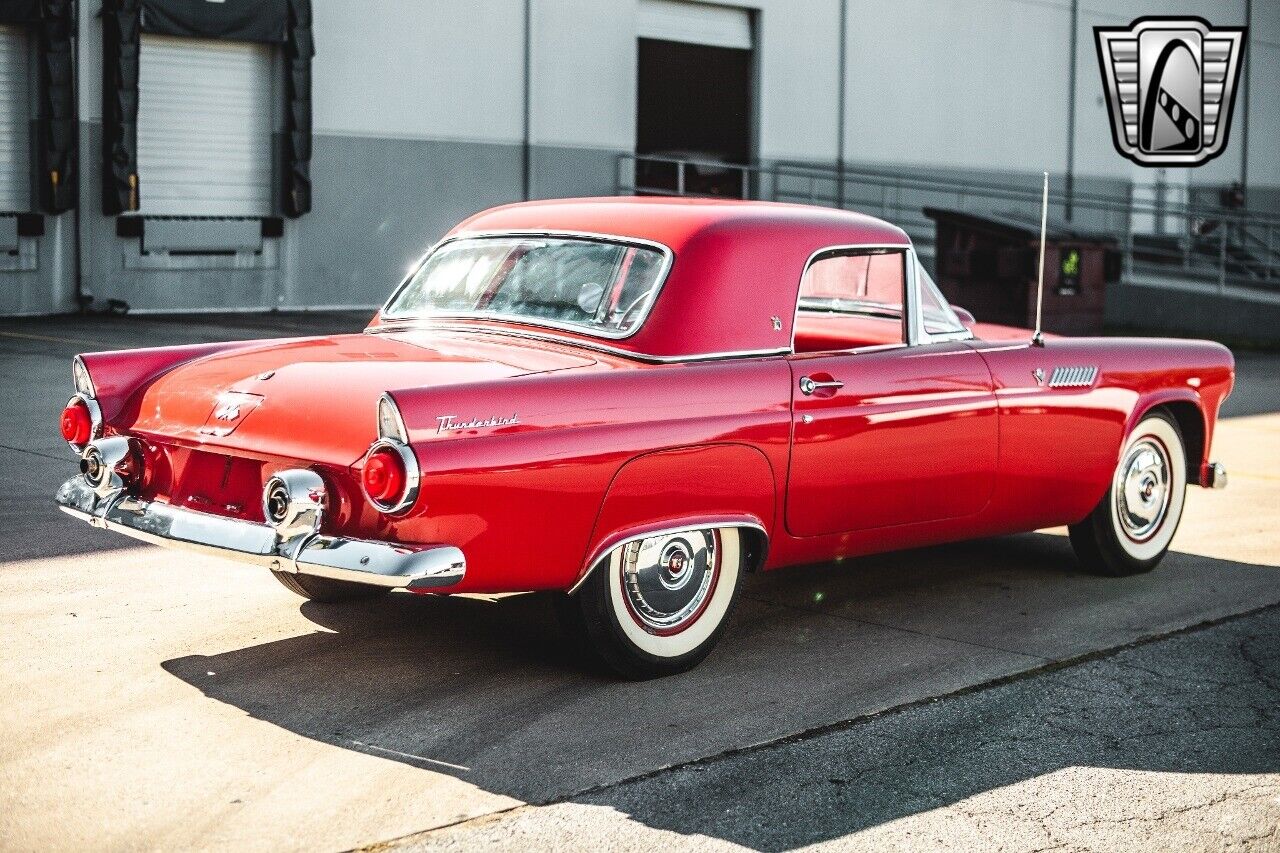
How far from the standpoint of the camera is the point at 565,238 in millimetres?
5641

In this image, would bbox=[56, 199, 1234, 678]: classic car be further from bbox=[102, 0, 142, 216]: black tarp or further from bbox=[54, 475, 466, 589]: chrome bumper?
bbox=[102, 0, 142, 216]: black tarp

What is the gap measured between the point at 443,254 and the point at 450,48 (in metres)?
16.2

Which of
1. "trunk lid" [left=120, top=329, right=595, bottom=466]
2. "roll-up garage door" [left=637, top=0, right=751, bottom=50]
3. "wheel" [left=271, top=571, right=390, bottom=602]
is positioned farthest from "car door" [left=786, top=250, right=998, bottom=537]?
"roll-up garage door" [left=637, top=0, right=751, bottom=50]

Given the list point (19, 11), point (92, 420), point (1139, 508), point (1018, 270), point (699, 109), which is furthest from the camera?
point (699, 109)

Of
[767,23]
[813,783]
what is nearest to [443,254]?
[813,783]

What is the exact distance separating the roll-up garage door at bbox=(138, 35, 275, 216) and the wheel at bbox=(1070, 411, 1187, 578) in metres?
15.0

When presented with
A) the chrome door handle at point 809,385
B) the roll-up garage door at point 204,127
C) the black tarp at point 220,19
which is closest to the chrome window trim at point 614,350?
the chrome door handle at point 809,385

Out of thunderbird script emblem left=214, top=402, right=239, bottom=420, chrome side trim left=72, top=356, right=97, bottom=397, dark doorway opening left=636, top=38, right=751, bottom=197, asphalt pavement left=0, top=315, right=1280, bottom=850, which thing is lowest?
asphalt pavement left=0, top=315, right=1280, bottom=850

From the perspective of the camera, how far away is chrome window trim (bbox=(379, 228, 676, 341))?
5215 millimetres

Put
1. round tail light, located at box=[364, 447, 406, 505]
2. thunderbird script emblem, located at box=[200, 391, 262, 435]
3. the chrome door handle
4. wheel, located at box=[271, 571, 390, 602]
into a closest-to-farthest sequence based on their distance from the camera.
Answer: round tail light, located at box=[364, 447, 406, 505] → thunderbird script emblem, located at box=[200, 391, 262, 435] → the chrome door handle → wheel, located at box=[271, 571, 390, 602]

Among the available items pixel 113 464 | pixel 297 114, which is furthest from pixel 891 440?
pixel 297 114

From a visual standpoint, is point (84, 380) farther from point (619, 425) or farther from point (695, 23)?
point (695, 23)

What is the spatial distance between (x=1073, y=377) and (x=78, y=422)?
3716mm

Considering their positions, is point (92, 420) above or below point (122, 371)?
below
